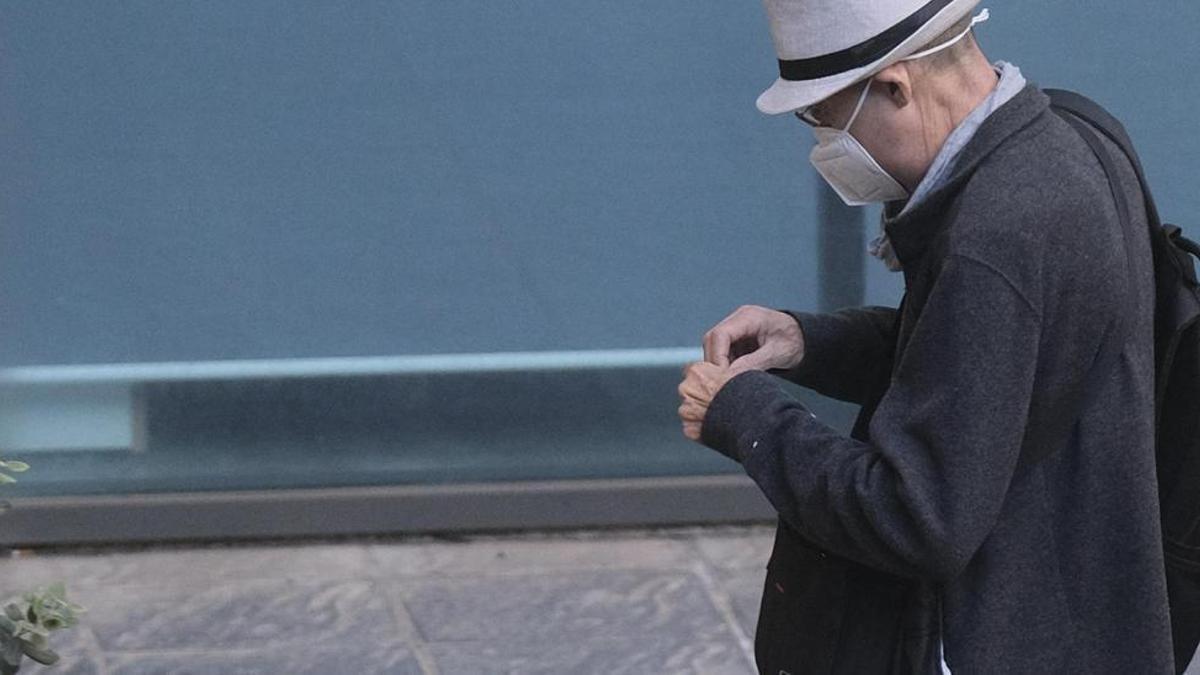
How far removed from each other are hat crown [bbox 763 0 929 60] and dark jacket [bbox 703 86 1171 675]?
17cm

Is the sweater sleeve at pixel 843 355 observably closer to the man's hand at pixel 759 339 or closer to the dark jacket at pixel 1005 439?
the man's hand at pixel 759 339

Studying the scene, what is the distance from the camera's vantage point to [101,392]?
4.89 meters

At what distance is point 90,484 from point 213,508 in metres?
0.35

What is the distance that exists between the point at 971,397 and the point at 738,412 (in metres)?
0.32

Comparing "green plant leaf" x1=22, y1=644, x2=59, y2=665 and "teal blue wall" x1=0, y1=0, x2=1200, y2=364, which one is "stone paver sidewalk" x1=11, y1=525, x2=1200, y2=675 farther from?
"green plant leaf" x1=22, y1=644, x2=59, y2=665

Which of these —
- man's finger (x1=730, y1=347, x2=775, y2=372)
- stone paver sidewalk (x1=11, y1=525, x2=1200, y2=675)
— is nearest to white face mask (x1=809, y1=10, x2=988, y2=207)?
man's finger (x1=730, y1=347, x2=775, y2=372)

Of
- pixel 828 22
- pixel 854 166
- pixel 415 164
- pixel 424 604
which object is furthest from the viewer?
pixel 415 164

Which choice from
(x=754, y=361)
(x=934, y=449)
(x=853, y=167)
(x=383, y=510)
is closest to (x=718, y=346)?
(x=754, y=361)

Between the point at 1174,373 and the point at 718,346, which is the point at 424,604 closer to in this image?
the point at 718,346

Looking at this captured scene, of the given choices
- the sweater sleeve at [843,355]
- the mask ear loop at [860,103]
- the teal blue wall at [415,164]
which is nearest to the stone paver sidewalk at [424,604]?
the teal blue wall at [415,164]

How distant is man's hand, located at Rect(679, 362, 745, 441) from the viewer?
2.13 m

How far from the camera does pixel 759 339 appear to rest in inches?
95.1

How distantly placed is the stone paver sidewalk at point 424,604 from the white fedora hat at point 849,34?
94.8 inches

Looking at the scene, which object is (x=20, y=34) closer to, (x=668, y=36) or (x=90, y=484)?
(x=90, y=484)
